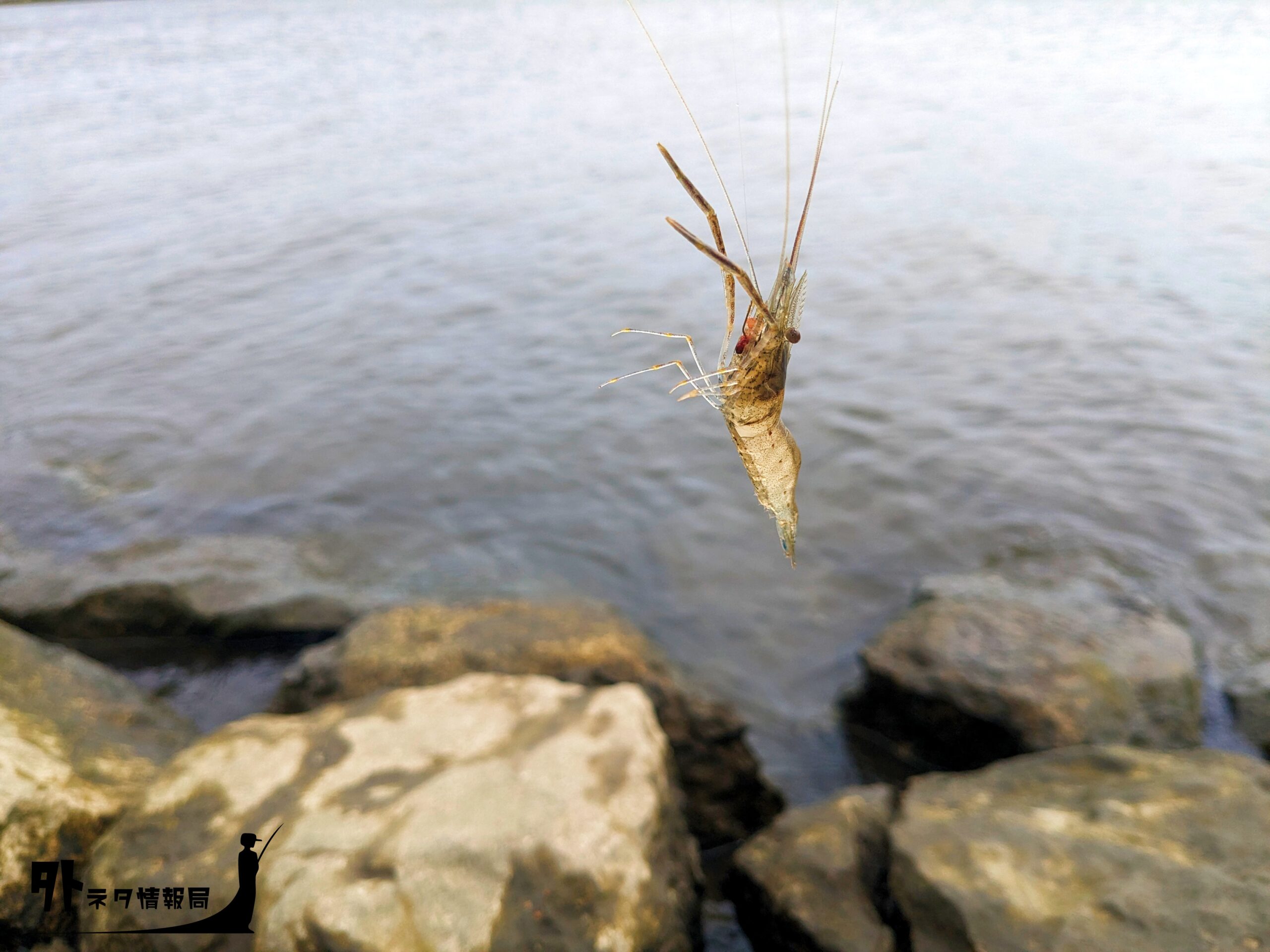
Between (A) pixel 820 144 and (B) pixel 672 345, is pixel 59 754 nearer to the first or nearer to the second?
(A) pixel 820 144

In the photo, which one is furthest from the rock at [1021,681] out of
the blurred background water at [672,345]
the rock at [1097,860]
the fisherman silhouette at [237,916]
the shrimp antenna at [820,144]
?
the shrimp antenna at [820,144]

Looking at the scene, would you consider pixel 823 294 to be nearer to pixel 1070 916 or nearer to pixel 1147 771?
pixel 1147 771

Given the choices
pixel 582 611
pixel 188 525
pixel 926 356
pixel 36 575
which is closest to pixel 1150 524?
pixel 926 356

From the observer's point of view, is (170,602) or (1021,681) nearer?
(1021,681)

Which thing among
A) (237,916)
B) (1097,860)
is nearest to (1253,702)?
(1097,860)

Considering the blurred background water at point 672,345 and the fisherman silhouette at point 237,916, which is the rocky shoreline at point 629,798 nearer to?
the fisherman silhouette at point 237,916
